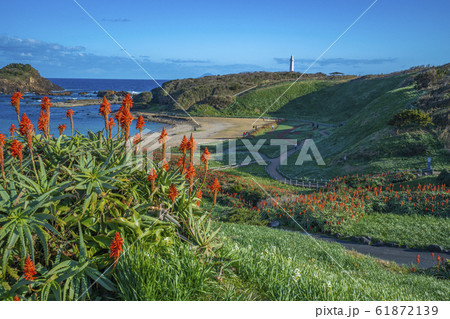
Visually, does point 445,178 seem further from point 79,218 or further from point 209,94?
point 209,94

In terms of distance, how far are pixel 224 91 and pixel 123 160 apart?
9817cm

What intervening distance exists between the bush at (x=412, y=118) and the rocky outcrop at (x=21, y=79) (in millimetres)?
142847

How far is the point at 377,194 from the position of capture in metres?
17.5

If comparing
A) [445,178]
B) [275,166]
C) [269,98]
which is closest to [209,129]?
[275,166]

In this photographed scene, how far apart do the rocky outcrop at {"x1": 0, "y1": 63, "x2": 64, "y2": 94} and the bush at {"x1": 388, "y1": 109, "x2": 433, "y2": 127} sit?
469 feet

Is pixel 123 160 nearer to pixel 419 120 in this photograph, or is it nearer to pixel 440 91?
pixel 419 120

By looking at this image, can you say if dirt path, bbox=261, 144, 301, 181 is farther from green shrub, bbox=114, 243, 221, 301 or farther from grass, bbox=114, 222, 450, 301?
green shrub, bbox=114, 243, 221, 301

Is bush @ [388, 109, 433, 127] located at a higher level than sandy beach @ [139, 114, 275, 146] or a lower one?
higher

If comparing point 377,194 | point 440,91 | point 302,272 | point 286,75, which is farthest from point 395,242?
point 286,75

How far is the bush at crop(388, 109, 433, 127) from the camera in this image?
92.3 ft

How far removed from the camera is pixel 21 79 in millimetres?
139125

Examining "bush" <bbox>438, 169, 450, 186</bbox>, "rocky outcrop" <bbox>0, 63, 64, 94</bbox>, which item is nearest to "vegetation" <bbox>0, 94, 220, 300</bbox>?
"bush" <bbox>438, 169, 450, 186</bbox>

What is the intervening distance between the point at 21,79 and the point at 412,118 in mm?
156707

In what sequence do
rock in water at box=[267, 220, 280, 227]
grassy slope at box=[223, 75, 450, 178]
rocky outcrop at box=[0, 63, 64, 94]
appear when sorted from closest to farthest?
rock in water at box=[267, 220, 280, 227] < grassy slope at box=[223, 75, 450, 178] < rocky outcrop at box=[0, 63, 64, 94]
